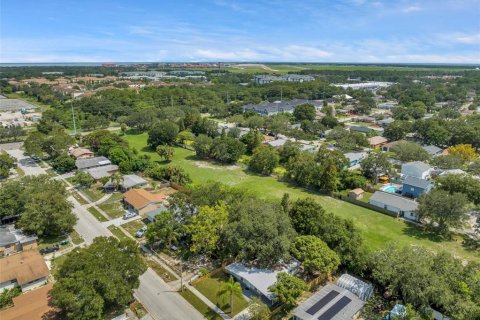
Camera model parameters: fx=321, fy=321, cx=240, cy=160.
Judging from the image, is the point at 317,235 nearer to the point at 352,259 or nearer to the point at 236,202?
the point at 352,259

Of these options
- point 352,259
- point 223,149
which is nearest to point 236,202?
point 352,259

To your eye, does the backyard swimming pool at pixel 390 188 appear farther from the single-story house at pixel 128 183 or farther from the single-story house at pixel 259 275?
the single-story house at pixel 128 183

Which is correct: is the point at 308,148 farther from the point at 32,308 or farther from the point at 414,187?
the point at 32,308

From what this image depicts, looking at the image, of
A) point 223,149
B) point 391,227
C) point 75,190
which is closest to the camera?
point 391,227

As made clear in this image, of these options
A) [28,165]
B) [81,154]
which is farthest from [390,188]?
[28,165]

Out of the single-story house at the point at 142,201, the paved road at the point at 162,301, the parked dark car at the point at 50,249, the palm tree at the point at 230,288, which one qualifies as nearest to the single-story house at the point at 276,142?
the single-story house at the point at 142,201
